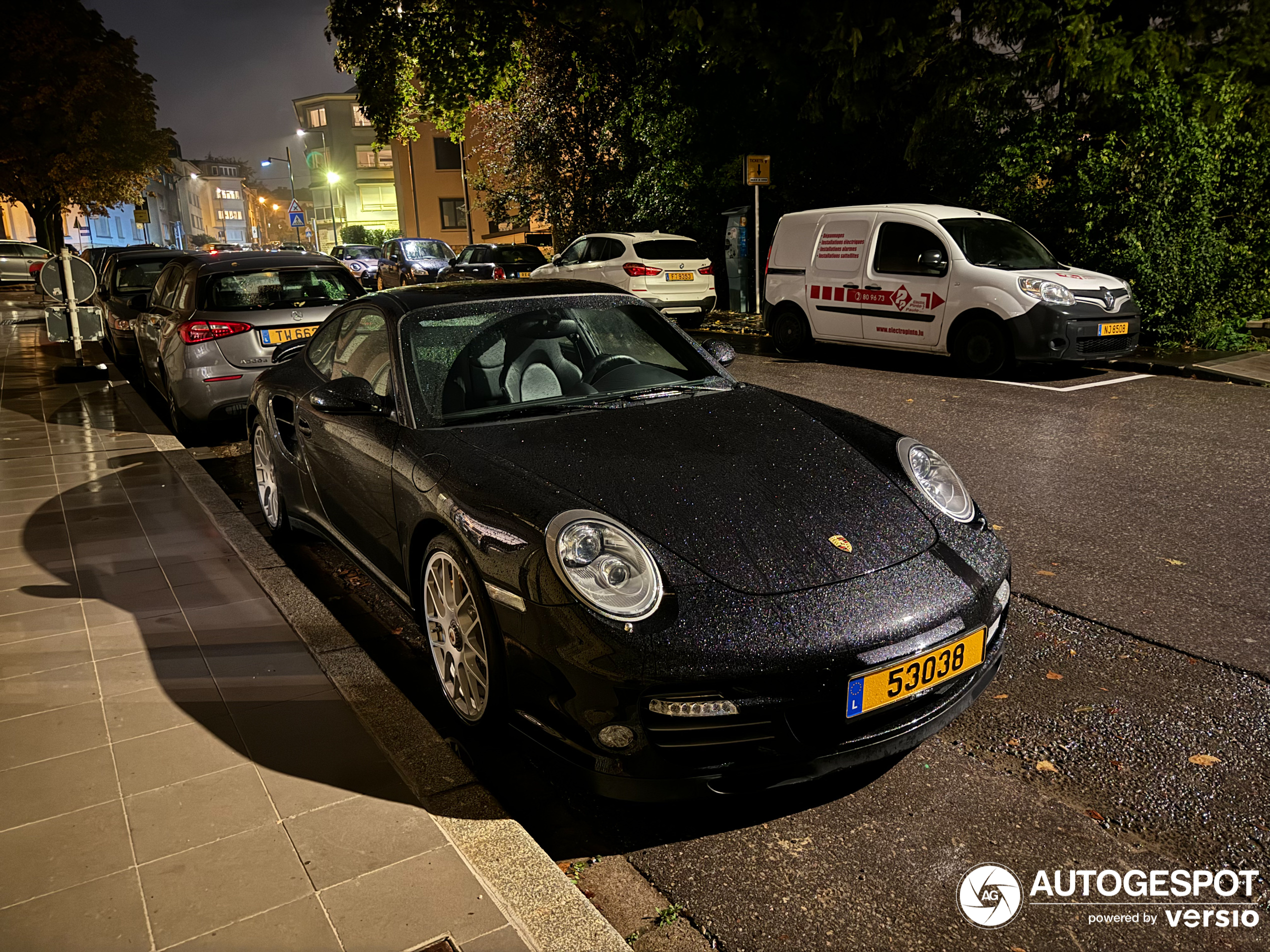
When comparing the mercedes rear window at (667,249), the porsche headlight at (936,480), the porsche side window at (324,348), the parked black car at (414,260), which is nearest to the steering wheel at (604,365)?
the porsche headlight at (936,480)

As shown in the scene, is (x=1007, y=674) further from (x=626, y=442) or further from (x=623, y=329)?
(x=623, y=329)

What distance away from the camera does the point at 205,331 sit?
7746 mm

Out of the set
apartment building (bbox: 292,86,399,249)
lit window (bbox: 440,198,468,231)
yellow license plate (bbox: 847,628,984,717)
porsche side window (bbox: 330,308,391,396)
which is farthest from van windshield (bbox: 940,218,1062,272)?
apartment building (bbox: 292,86,399,249)

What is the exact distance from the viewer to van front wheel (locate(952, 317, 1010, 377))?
1003cm

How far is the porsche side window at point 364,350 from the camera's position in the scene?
13.1 ft

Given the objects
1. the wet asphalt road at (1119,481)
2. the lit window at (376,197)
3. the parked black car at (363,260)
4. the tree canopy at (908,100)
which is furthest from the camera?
the lit window at (376,197)

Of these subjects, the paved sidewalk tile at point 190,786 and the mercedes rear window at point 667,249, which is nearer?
the paved sidewalk tile at point 190,786

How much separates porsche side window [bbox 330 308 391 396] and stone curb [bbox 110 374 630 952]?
105 centimetres

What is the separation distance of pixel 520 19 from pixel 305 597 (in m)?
19.6

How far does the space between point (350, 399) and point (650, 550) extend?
1.66 m

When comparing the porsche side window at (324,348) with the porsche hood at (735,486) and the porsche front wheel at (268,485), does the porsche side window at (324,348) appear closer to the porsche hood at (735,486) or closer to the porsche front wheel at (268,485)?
the porsche front wheel at (268,485)

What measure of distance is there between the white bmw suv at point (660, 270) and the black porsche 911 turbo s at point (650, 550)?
11284 millimetres

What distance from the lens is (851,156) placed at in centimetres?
1689

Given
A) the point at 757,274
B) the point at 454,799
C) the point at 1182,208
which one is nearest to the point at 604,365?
the point at 454,799
